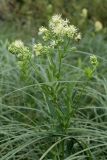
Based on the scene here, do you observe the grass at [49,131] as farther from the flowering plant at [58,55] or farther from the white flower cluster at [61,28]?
the white flower cluster at [61,28]

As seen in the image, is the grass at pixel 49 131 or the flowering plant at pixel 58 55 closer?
the flowering plant at pixel 58 55

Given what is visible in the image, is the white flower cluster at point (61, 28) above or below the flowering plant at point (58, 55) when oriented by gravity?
above

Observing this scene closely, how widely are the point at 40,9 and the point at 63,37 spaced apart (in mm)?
4847

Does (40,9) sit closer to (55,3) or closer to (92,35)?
(55,3)

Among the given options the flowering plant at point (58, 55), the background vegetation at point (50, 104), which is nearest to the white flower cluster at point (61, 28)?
the flowering plant at point (58, 55)

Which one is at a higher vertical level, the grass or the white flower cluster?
the white flower cluster

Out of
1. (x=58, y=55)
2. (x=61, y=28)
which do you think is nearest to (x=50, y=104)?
(x=58, y=55)

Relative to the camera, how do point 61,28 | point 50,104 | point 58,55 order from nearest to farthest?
point 61,28, point 58,55, point 50,104

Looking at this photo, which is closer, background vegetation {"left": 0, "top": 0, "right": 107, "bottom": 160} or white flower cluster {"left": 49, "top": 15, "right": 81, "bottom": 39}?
white flower cluster {"left": 49, "top": 15, "right": 81, "bottom": 39}

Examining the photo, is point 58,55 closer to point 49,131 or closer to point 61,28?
point 61,28

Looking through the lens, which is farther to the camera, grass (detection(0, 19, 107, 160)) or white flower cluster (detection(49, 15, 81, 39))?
grass (detection(0, 19, 107, 160))

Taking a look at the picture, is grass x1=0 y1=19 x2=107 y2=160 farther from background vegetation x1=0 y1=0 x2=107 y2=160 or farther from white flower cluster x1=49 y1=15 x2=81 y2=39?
white flower cluster x1=49 y1=15 x2=81 y2=39

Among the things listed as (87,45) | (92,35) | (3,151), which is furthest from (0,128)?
(92,35)

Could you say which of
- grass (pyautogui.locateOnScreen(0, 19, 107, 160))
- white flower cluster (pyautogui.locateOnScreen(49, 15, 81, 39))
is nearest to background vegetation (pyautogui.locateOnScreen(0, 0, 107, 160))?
grass (pyautogui.locateOnScreen(0, 19, 107, 160))
